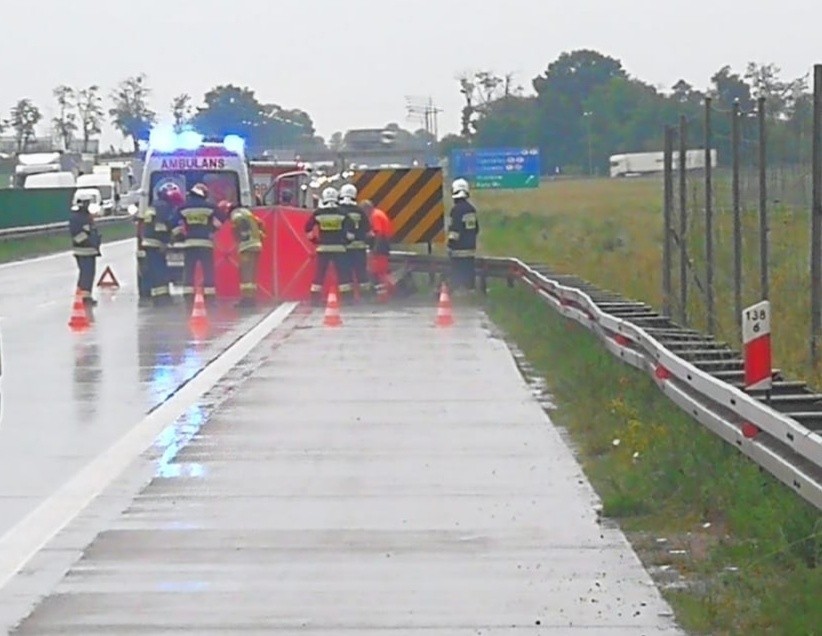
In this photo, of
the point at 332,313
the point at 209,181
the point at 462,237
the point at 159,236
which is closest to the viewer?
the point at 332,313

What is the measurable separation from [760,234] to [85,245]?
16.7 meters

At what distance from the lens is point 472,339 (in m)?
21.8

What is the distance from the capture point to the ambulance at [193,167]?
30.2m

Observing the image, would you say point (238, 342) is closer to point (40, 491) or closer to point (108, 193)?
point (40, 491)

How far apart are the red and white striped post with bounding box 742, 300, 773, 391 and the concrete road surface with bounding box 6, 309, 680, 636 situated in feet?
3.46

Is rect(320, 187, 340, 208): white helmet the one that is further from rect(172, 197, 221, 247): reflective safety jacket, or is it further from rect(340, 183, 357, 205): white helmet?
rect(172, 197, 221, 247): reflective safety jacket

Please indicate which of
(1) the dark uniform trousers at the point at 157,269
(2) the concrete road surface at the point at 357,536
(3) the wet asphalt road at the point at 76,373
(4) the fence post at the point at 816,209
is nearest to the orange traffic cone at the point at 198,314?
(3) the wet asphalt road at the point at 76,373

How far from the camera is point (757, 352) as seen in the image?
32.7 ft

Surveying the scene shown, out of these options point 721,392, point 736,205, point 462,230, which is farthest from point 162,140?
point 721,392

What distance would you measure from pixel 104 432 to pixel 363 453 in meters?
2.10

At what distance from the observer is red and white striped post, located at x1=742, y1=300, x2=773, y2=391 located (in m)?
9.95

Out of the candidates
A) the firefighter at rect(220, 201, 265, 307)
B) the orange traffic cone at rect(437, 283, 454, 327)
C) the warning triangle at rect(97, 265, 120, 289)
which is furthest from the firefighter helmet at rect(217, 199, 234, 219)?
the orange traffic cone at rect(437, 283, 454, 327)

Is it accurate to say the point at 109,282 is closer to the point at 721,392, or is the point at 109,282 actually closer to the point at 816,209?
the point at 816,209

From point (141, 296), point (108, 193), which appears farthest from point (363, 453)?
point (108, 193)
